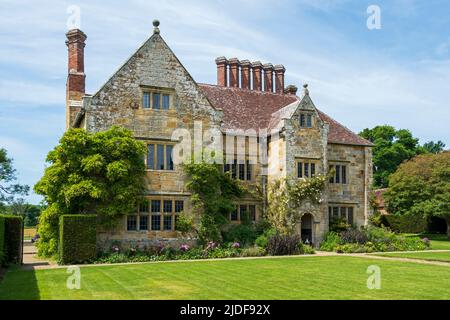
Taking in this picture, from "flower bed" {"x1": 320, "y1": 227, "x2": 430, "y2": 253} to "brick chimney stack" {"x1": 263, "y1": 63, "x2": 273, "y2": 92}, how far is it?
12.0 metres

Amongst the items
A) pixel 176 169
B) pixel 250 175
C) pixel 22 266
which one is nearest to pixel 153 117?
pixel 176 169

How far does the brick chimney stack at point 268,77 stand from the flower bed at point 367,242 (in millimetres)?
12046

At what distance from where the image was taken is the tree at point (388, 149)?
61.8 m

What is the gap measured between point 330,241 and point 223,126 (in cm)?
893

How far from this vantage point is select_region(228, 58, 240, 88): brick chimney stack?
1384 inches

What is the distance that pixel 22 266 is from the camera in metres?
20.7

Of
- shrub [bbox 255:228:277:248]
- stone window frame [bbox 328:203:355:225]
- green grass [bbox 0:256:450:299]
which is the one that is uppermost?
stone window frame [bbox 328:203:355:225]

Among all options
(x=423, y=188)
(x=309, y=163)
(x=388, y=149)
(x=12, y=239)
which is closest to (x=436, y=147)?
(x=388, y=149)

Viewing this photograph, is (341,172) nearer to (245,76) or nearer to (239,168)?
(239,168)

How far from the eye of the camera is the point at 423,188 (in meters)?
40.3

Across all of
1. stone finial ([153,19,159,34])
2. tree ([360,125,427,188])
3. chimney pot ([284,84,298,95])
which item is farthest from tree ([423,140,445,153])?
stone finial ([153,19,159,34])

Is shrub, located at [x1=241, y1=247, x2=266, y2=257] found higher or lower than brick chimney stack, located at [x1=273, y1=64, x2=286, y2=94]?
lower

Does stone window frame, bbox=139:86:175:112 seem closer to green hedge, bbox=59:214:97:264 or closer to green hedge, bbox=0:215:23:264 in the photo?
green hedge, bbox=59:214:97:264

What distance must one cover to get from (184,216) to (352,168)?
12.7 metres
